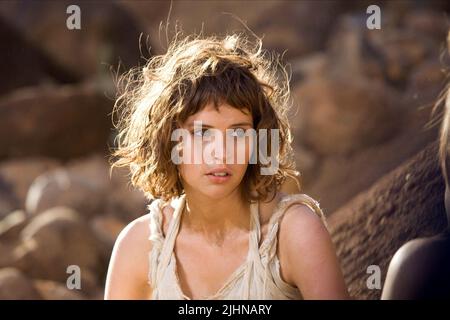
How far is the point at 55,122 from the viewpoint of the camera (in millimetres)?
8453

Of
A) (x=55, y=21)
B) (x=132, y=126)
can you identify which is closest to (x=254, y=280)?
(x=132, y=126)

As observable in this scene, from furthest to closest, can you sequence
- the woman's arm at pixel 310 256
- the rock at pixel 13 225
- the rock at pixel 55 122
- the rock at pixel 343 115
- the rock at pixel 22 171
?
the rock at pixel 55 122 → the rock at pixel 22 171 → the rock at pixel 343 115 → the rock at pixel 13 225 → the woman's arm at pixel 310 256

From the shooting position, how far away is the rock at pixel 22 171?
7484 mm

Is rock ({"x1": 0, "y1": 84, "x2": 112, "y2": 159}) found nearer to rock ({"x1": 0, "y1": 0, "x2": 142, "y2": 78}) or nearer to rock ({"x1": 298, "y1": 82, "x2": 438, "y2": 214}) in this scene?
rock ({"x1": 0, "y1": 0, "x2": 142, "y2": 78})

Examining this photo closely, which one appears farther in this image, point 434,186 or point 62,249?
point 62,249

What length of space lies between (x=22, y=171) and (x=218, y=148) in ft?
Result: 19.6

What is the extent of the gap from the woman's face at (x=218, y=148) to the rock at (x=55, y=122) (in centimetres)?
625

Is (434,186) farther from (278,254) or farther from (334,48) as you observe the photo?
(334,48)

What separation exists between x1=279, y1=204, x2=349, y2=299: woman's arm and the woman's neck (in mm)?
155

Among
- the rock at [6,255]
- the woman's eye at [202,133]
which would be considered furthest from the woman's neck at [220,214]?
the rock at [6,255]

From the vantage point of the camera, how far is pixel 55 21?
31.0 feet

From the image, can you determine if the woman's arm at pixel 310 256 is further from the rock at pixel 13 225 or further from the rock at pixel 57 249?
the rock at pixel 13 225

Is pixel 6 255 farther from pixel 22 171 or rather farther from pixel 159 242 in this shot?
pixel 159 242

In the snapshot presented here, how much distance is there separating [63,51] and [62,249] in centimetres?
493
